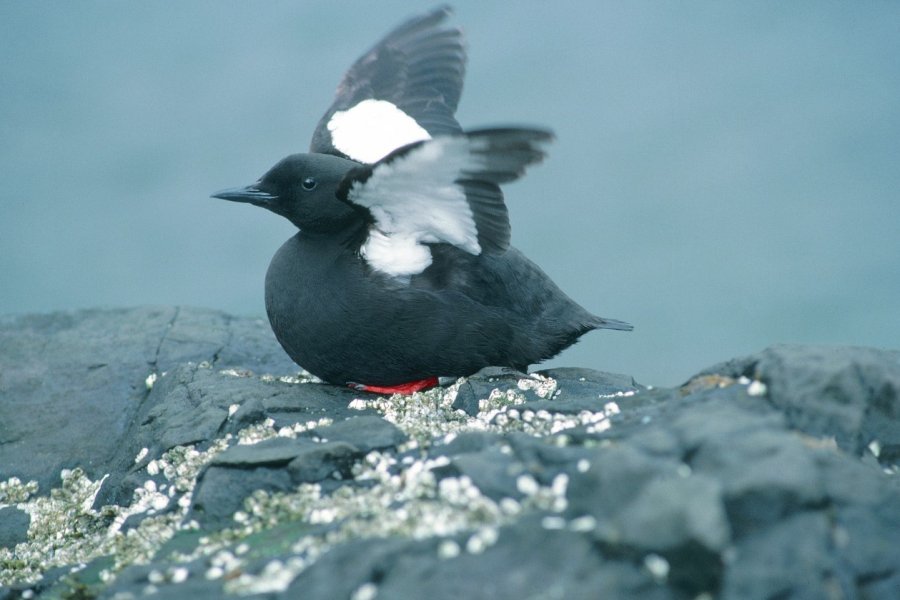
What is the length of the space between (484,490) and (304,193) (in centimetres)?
263

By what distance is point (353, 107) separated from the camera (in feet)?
20.4

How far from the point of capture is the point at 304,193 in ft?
16.5

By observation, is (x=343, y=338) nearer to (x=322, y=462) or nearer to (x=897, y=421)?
(x=322, y=462)

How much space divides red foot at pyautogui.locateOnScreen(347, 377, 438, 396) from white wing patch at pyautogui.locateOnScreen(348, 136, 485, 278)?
593 mm

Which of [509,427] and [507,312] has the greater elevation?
[507,312]

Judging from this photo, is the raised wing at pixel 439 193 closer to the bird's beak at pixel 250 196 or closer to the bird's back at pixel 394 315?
the bird's back at pixel 394 315

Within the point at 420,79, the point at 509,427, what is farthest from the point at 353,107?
the point at 509,427

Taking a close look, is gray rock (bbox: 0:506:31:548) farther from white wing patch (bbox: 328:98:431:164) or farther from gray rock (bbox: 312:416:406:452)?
white wing patch (bbox: 328:98:431:164)

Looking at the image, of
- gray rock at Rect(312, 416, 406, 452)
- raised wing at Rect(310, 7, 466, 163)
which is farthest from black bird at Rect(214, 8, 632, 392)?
gray rock at Rect(312, 416, 406, 452)

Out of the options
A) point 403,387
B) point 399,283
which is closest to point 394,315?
point 399,283

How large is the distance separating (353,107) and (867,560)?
4.49m

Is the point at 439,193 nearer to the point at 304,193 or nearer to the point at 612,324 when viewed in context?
the point at 304,193

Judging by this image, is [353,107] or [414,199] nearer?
[414,199]

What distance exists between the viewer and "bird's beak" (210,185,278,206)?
16.6 ft
